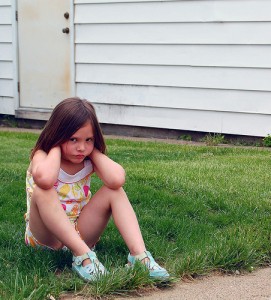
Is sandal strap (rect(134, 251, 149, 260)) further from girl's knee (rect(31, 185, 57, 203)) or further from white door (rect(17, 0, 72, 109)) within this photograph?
white door (rect(17, 0, 72, 109))

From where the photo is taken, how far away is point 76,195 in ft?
12.1

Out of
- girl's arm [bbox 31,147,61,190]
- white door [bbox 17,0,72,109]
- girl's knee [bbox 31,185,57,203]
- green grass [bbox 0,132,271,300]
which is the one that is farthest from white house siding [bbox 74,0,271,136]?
girl's knee [bbox 31,185,57,203]

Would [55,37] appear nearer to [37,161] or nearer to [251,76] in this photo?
[251,76]

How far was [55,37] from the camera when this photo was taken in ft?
30.8

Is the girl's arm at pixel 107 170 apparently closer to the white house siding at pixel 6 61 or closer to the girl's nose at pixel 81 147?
the girl's nose at pixel 81 147

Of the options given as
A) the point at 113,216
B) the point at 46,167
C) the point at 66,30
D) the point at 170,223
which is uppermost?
the point at 66,30

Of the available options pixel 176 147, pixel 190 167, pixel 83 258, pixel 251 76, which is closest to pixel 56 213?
pixel 83 258

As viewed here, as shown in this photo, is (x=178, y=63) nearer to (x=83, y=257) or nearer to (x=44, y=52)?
(x=44, y=52)

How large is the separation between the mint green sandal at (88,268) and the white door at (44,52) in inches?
241

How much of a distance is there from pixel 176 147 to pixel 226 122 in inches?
32.3

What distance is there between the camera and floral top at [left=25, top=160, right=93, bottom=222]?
366 centimetres

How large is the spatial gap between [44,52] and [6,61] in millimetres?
681

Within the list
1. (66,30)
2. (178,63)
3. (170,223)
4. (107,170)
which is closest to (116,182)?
(107,170)

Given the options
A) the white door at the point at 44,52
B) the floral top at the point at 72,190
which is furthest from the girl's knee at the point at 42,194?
the white door at the point at 44,52
